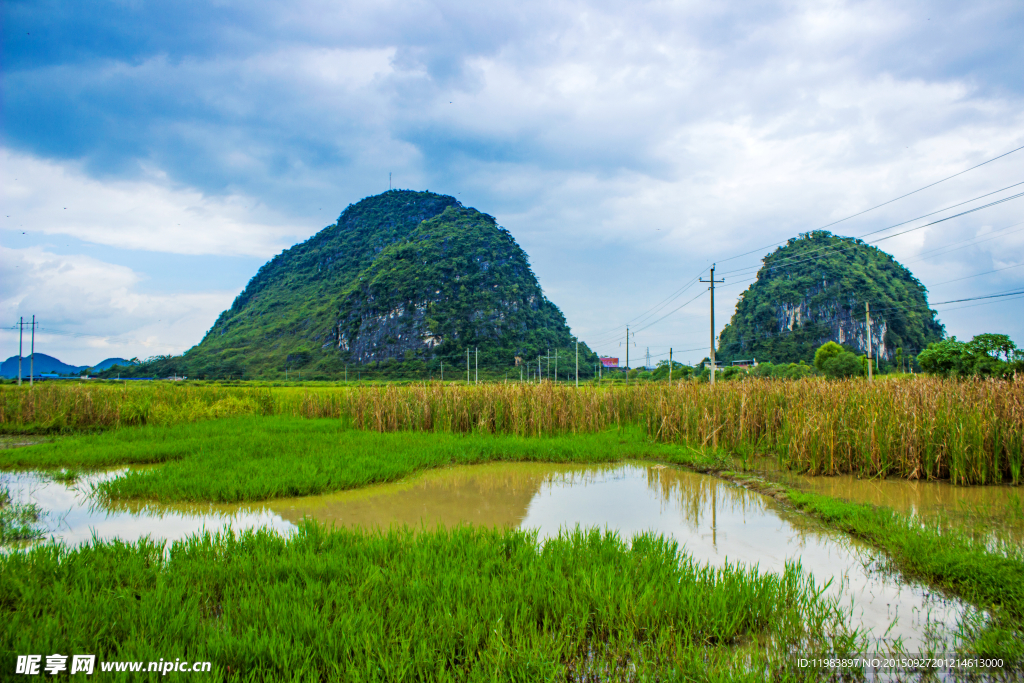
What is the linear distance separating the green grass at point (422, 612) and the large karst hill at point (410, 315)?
199 feet

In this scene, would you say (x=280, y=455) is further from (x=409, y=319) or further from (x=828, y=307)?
(x=828, y=307)

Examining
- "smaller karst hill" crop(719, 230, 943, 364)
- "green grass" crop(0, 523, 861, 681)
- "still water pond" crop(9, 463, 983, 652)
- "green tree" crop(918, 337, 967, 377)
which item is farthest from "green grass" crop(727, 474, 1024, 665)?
"smaller karst hill" crop(719, 230, 943, 364)

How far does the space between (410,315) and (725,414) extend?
66214 mm

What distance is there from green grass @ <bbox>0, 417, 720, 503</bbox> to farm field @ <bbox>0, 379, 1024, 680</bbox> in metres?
0.05

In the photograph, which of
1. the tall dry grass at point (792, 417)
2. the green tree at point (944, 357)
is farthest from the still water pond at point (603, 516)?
the green tree at point (944, 357)

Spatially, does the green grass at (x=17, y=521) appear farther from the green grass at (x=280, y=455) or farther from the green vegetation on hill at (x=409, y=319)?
the green vegetation on hill at (x=409, y=319)

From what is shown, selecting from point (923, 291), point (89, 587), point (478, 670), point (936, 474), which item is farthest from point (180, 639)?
point (923, 291)

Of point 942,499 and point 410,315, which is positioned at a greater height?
point 410,315

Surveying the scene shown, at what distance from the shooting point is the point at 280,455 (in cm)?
808

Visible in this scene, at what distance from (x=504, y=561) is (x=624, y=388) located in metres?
9.98

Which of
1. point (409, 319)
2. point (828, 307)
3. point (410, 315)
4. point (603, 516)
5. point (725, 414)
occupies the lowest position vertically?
point (603, 516)

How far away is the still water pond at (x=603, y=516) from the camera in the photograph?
10.4 feet

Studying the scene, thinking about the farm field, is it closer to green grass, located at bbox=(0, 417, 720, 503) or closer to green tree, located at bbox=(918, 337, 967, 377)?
green grass, located at bbox=(0, 417, 720, 503)


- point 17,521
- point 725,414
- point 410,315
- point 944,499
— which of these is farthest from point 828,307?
point 17,521
